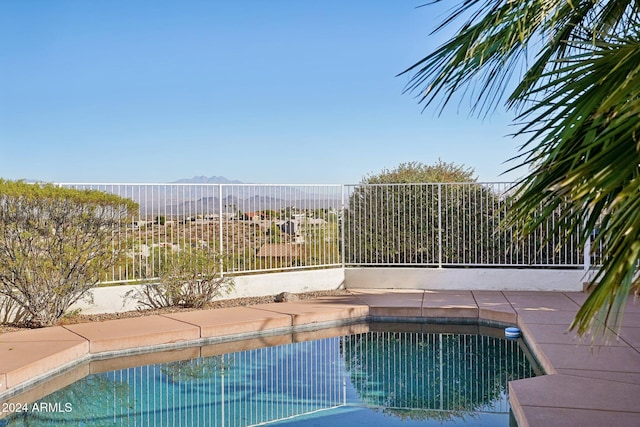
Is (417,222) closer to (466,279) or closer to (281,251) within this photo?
(466,279)

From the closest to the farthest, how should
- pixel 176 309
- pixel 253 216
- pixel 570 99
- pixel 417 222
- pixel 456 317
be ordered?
1. pixel 570 99
2. pixel 456 317
3. pixel 176 309
4. pixel 253 216
5. pixel 417 222

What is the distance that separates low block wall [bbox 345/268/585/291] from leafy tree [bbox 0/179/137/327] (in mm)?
4792

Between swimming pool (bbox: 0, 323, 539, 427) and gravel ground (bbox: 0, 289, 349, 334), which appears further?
gravel ground (bbox: 0, 289, 349, 334)

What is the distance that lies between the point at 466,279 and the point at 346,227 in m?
2.38

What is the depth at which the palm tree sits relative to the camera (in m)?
1.27

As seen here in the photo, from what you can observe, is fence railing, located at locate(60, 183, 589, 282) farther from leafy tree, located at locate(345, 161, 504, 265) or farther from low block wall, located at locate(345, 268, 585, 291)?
low block wall, located at locate(345, 268, 585, 291)

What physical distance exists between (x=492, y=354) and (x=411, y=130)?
27.1 feet

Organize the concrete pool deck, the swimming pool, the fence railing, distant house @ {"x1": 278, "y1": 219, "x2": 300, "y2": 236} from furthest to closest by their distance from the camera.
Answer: distant house @ {"x1": 278, "y1": 219, "x2": 300, "y2": 236} < the fence railing < the swimming pool < the concrete pool deck

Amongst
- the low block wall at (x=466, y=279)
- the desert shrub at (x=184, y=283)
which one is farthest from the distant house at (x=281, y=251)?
the desert shrub at (x=184, y=283)

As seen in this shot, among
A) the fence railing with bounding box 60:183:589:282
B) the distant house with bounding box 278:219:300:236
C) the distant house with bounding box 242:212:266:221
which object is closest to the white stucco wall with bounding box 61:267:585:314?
the fence railing with bounding box 60:183:589:282

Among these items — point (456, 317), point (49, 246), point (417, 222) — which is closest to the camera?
point (49, 246)

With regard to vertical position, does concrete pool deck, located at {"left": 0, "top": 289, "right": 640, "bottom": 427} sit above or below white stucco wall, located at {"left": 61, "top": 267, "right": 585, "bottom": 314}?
below

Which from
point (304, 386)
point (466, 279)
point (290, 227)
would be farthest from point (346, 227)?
point (304, 386)

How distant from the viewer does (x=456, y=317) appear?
8000mm
